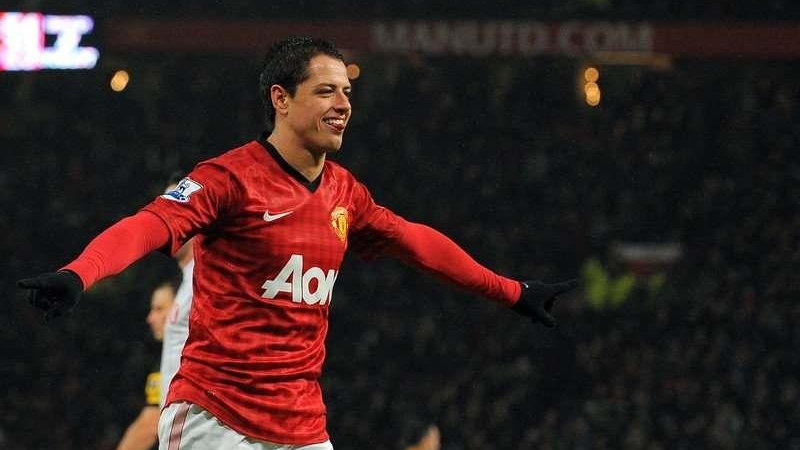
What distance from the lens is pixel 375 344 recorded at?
1282 cm

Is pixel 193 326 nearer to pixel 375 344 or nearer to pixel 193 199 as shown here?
pixel 193 199

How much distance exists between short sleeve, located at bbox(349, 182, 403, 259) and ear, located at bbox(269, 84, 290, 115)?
290 millimetres

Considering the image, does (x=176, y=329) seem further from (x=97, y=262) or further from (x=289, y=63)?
(x=97, y=262)

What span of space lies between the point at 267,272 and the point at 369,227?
0.45 m

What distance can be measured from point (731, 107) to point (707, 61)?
0.81 metres

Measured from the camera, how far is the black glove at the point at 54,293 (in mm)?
2283

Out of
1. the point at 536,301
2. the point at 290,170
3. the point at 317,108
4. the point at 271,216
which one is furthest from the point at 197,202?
the point at 536,301

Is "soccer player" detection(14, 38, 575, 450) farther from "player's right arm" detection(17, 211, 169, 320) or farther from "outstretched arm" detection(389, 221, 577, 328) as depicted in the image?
"outstretched arm" detection(389, 221, 577, 328)

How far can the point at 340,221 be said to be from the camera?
3059 millimetres

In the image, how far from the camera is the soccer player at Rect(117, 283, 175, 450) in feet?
17.4

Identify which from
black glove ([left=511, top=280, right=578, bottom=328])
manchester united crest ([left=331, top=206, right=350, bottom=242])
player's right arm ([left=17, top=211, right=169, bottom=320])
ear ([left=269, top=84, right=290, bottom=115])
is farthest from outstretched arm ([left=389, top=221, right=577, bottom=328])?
player's right arm ([left=17, top=211, right=169, bottom=320])

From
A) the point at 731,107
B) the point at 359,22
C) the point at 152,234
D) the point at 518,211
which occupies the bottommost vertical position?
the point at 518,211

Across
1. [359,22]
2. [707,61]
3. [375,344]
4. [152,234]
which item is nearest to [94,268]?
[152,234]

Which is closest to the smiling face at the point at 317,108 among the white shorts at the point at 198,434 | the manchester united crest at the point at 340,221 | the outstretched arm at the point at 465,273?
the manchester united crest at the point at 340,221
